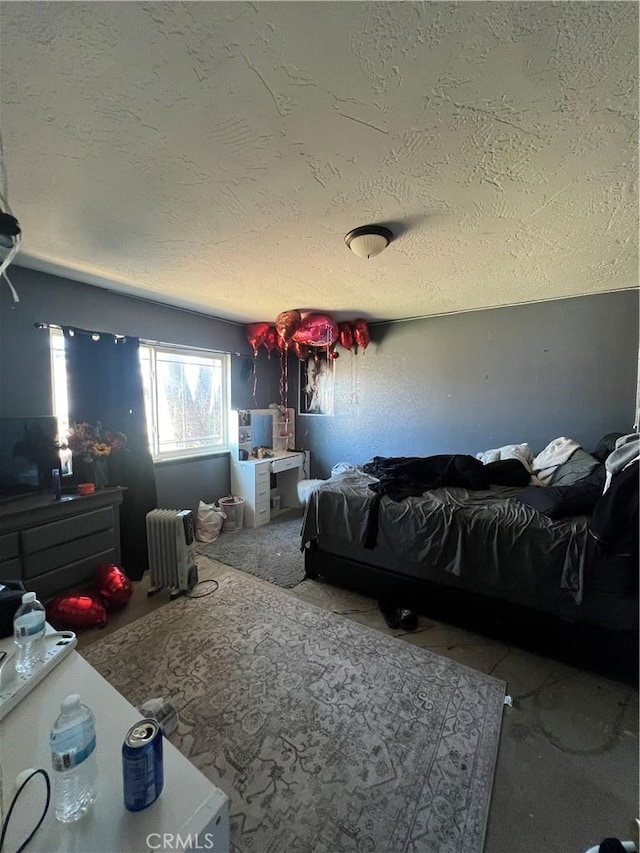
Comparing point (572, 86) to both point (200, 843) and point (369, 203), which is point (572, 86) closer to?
point (369, 203)

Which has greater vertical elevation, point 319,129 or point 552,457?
point 319,129

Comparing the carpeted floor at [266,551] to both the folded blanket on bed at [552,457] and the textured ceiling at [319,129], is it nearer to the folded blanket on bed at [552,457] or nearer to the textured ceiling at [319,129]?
the folded blanket on bed at [552,457]

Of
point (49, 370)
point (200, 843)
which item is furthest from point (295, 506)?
point (200, 843)

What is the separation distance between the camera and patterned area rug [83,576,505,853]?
1127 millimetres

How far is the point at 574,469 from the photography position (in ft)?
7.88

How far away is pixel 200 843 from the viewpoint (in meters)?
0.58

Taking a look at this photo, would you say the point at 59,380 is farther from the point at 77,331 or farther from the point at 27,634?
the point at 27,634

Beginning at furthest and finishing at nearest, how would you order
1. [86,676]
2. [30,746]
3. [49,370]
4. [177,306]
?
[177,306], [49,370], [86,676], [30,746]

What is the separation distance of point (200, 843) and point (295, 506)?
3.95 meters

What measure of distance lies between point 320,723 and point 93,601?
1.65 m

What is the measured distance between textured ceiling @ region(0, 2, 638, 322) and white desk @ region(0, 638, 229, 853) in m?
1.43

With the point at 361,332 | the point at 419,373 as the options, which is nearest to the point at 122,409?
the point at 361,332

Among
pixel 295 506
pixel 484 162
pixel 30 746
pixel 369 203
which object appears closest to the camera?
pixel 30 746

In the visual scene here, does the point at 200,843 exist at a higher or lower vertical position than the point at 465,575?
higher
